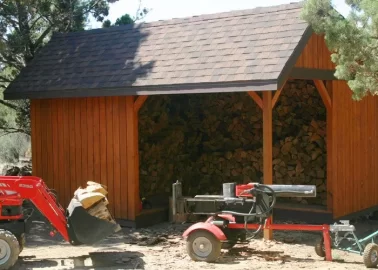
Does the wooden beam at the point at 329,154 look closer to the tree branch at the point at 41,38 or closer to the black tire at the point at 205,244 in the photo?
the black tire at the point at 205,244

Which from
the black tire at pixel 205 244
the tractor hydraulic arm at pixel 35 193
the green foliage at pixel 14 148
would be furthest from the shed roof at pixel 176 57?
the green foliage at pixel 14 148

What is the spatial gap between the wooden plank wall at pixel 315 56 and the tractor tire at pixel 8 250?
16.1ft

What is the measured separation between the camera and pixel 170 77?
9484 mm

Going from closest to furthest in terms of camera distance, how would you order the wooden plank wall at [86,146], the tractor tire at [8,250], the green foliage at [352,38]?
the tractor tire at [8,250], the green foliage at [352,38], the wooden plank wall at [86,146]

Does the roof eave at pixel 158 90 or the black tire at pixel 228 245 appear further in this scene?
Result: the roof eave at pixel 158 90

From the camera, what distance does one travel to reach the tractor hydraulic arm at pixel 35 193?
729 cm

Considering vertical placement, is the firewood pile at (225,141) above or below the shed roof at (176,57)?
below

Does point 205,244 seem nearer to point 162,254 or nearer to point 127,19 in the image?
point 162,254

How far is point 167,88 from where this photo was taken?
9.38 meters

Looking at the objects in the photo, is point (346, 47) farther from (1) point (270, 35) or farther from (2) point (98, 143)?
(2) point (98, 143)

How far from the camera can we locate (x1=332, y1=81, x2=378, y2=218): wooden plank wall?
10.3 metres

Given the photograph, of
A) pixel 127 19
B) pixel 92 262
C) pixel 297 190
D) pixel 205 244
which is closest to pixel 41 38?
pixel 127 19

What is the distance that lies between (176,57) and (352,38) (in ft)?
10.9

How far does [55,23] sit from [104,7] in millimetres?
2158
